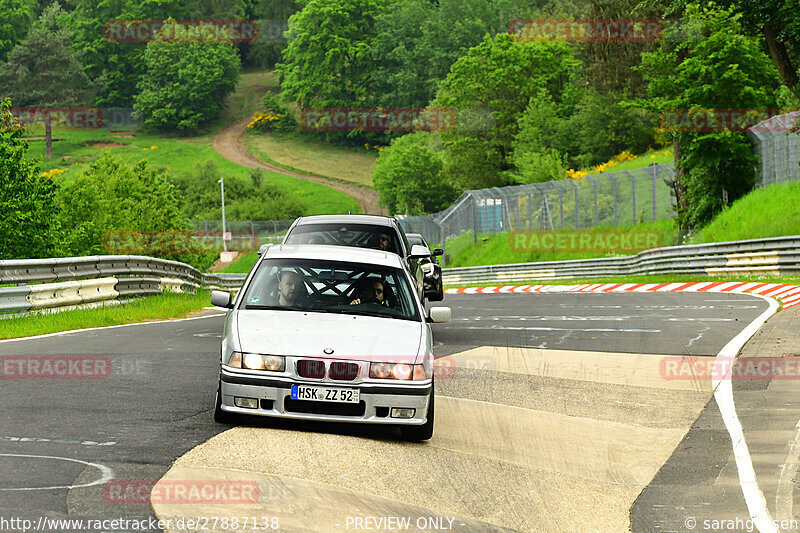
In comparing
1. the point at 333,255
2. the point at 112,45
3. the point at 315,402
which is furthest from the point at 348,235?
the point at 112,45

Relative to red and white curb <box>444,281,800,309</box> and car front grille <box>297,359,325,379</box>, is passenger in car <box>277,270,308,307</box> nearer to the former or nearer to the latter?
car front grille <box>297,359,325,379</box>

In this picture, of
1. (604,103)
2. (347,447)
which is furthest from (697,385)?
(604,103)

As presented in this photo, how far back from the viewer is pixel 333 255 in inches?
375

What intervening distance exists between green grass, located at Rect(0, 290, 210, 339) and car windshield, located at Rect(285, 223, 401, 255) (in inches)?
152

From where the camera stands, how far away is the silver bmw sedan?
7.48m

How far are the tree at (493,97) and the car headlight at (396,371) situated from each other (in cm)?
7077

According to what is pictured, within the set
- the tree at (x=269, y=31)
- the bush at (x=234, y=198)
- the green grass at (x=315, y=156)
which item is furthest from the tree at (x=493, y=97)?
the tree at (x=269, y=31)

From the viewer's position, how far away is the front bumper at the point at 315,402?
746cm

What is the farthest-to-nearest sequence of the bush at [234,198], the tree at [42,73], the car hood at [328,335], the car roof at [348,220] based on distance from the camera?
the tree at [42,73], the bush at [234,198], the car roof at [348,220], the car hood at [328,335]

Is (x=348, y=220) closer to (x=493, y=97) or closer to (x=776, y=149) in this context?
(x=776, y=149)

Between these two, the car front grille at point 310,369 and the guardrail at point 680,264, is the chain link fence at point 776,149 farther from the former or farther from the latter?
the car front grille at point 310,369

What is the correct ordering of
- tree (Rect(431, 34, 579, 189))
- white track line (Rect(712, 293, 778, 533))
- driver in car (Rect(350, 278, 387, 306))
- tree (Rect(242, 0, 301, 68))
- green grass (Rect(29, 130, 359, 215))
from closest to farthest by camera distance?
white track line (Rect(712, 293, 778, 533))
driver in car (Rect(350, 278, 387, 306))
tree (Rect(431, 34, 579, 189))
green grass (Rect(29, 130, 359, 215))
tree (Rect(242, 0, 301, 68))

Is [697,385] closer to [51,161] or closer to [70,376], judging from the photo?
[70,376]

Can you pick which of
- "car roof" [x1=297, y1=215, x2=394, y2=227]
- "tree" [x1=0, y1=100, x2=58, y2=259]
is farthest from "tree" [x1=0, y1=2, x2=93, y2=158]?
"car roof" [x1=297, y1=215, x2=394, y2=227]
